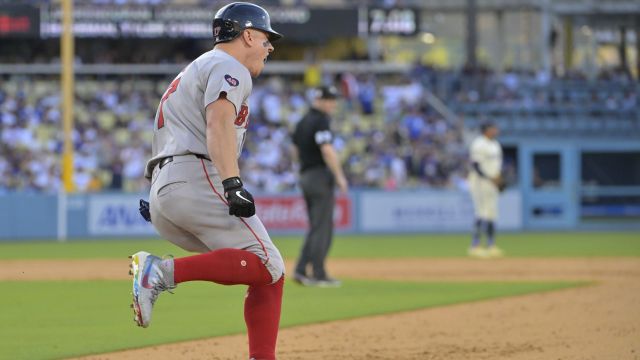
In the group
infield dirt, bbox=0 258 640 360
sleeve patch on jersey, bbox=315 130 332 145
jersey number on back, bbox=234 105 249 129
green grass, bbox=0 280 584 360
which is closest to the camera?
jersey number on back, bbox=234 105 249 129

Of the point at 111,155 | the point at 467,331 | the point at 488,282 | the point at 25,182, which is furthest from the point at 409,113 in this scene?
the point at 467,331

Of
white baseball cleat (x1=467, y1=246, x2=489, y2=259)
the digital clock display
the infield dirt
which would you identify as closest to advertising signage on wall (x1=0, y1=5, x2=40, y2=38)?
the digital clock display

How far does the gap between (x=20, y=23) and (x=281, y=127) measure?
26.2ft

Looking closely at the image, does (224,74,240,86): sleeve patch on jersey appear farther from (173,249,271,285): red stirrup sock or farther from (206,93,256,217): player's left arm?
(173,249,271,285): red stirrup sock

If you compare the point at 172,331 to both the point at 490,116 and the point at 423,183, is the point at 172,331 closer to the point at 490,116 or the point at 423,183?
the point at 423,183

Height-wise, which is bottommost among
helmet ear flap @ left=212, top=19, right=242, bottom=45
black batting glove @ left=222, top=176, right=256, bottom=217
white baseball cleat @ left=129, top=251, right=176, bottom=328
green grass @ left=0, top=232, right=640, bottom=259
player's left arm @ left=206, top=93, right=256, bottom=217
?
green grass @ left=0, top=232, right=640, bottom=259

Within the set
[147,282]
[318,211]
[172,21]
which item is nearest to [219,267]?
[147,282]

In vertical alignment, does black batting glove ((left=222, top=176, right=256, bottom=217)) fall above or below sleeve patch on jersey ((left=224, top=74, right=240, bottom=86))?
below

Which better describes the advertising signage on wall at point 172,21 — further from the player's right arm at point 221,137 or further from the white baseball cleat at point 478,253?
the player's right arm at point 221,137

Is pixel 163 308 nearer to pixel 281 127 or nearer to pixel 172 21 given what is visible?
pixel 281 127

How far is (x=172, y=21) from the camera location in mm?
33719

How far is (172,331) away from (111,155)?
2094 centimetres

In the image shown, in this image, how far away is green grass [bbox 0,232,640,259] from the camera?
20.3m

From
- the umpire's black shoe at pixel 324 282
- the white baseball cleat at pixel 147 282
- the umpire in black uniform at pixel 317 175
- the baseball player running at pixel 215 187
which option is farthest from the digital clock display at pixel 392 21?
the white baseball cleat at pixel 147 282
